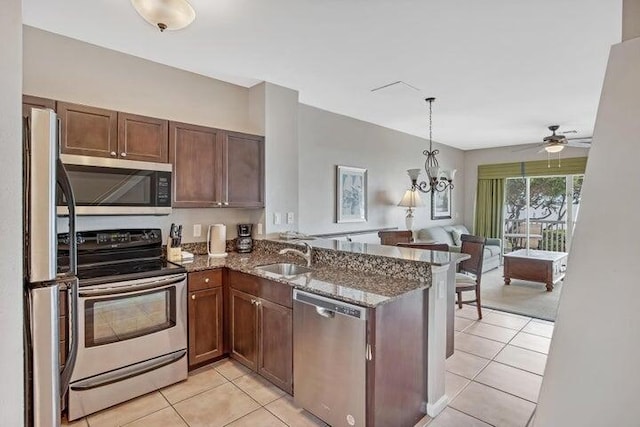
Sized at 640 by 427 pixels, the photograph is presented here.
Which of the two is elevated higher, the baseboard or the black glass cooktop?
the black glass cooktop

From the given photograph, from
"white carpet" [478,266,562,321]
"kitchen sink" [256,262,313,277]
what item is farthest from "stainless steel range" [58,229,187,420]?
"white carpet" [478,266,562,321]

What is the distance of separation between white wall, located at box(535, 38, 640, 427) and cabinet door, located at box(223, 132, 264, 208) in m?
2.64

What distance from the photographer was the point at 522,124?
5.18m

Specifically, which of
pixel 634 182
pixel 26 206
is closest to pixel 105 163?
pixel 26 206

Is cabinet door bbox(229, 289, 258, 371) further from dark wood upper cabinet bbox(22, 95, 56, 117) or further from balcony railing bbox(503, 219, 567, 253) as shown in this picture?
balcony railing bbox(503, 219, 567, 253)

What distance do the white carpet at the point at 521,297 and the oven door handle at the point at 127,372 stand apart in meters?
3.85

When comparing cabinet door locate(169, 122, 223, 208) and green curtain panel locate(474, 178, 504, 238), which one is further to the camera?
green curtain panel locate(474, 178, 504, 238)

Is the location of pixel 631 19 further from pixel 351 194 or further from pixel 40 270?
pixel 351 194

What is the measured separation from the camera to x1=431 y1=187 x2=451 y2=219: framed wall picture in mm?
6836

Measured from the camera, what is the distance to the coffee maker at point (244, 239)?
3.38 meters

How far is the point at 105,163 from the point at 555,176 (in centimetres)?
769

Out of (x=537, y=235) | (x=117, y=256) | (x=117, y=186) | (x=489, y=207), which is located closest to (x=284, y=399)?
(x=117, y=256)

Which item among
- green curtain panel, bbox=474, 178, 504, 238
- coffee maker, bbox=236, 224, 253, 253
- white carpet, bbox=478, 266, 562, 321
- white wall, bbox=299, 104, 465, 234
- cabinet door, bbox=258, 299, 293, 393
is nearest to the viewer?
cabinet door, bbox=258, 299, 293, 393

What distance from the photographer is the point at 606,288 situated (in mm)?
1286
